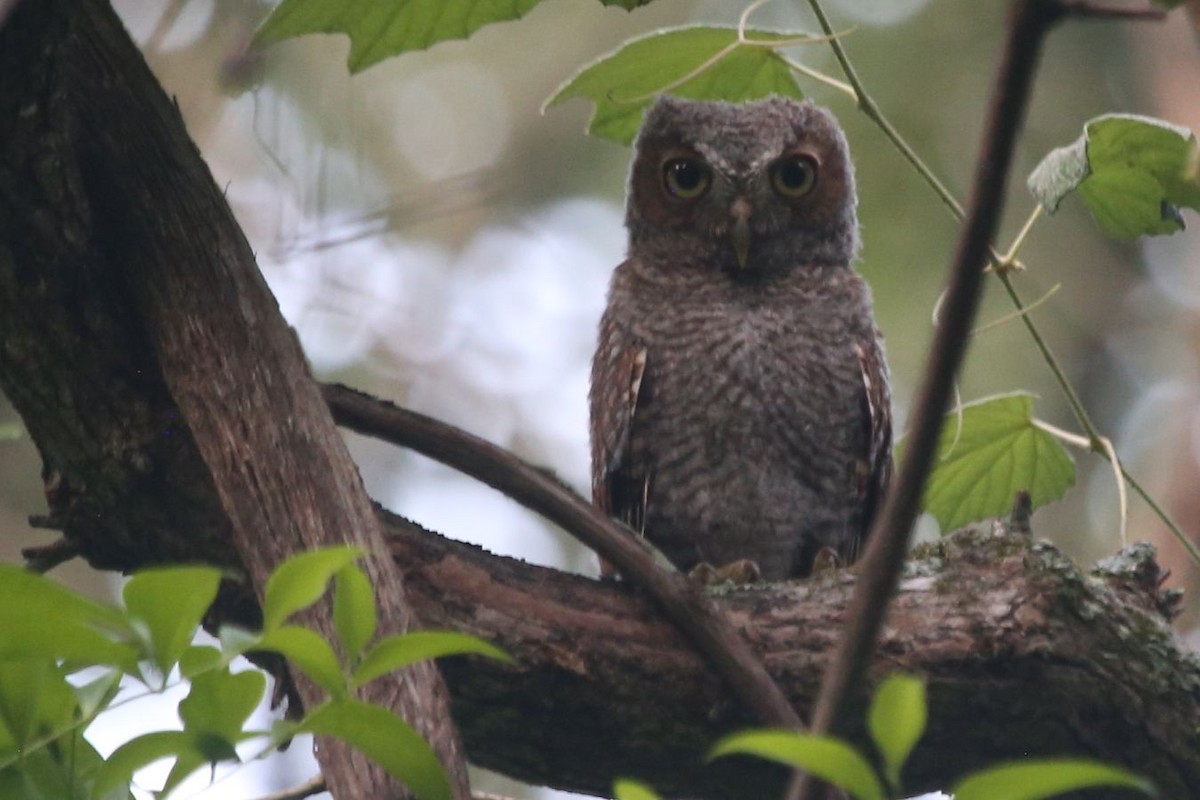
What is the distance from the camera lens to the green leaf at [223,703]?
0.93m

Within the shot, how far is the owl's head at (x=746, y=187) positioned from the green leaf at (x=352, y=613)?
2538mm

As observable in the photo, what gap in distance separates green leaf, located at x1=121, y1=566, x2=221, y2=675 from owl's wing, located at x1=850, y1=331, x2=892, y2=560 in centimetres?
245

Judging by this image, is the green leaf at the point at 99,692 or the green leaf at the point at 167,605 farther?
the green leaf at the point at 99,692

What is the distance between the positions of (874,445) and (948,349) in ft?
8.30

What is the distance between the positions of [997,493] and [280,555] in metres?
1.55

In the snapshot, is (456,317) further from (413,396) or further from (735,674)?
(735,674)

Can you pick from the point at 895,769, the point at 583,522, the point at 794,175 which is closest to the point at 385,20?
the point at 583,522

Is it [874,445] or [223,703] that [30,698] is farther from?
[874,445]

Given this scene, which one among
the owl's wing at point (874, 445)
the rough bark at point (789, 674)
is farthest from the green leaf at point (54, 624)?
the owl's wing at point (874, 445)

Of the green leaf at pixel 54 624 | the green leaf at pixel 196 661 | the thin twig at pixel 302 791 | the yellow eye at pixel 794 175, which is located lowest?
the thin twig at pixel 302 791

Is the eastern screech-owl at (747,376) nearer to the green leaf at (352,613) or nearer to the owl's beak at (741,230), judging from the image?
the owl's beak at (741,230)

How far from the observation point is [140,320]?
180 cm

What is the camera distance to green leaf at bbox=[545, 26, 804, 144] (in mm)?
2198

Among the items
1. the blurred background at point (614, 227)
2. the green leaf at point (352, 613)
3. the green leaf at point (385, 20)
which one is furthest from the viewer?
the blurred background at point (614, 227)
